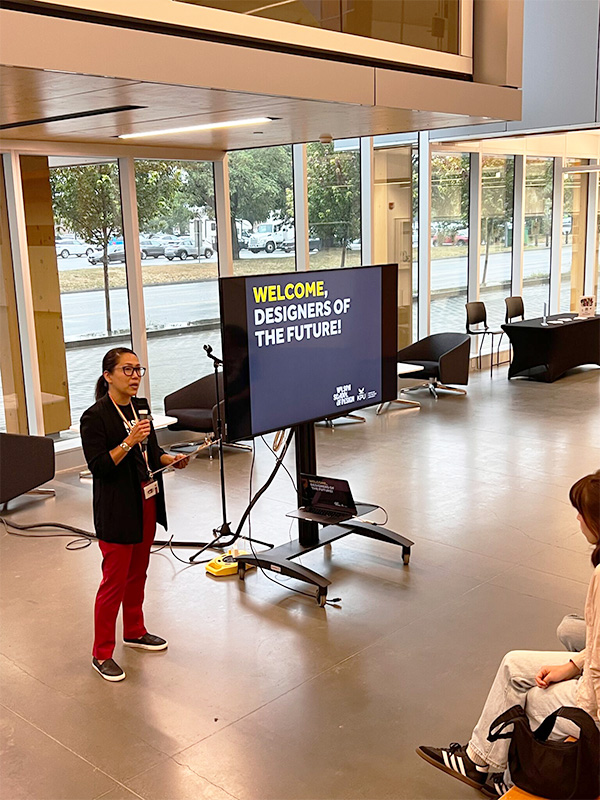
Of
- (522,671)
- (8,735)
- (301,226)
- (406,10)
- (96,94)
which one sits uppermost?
(406,10)

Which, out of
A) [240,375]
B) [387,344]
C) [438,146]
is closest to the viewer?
[240,375]

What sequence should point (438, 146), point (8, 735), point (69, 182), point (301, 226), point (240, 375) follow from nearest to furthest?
point (8, 735) < point (240, 375) < point (69, 182) < point (301, 226) < point (438, 146)

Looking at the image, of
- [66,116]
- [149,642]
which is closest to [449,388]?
[66,116]

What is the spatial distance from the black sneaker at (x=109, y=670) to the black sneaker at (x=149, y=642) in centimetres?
25

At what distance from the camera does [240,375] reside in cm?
514

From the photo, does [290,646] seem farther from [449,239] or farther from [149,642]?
[449,239]

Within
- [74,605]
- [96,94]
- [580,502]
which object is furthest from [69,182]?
[580,502]

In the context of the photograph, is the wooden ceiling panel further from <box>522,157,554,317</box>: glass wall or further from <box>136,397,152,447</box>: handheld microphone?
<box>522,157,554,317</box>: glass wall

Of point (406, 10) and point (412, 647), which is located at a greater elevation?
point (406, 10)

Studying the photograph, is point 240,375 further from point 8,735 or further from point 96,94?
point 8,735

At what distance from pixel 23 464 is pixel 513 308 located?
28.6 ft

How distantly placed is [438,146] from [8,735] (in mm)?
10268

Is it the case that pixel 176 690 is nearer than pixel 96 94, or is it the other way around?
pixel 176 690

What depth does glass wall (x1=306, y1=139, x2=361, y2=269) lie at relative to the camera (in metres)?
11.0
